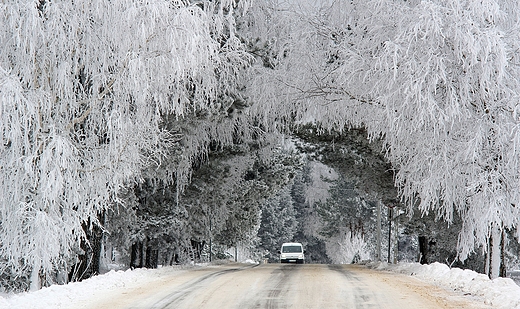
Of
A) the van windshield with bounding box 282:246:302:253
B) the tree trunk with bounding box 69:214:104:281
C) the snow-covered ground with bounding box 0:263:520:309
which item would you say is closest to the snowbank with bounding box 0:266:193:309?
the snow-covered ground with bounding box 0:263:520:309

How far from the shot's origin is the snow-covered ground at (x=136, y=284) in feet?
31.0

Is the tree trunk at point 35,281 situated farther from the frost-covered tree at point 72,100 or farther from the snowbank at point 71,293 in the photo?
the snowbank at point 71,293

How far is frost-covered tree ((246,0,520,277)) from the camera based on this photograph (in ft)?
41.7

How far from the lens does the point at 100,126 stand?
12.6 metres

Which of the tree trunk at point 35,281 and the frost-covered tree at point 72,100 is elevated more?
the frost-covered tree at point 72,100

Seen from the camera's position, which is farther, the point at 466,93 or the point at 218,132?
the point at 218,132

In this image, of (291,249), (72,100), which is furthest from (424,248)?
(291,249)

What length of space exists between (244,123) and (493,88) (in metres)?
9.83

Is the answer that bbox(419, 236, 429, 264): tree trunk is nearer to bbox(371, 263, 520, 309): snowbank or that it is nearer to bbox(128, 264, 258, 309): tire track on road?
bbox(371, 263, 520, 309): snowbank

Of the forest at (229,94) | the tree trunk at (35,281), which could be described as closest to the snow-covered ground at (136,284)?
the tree trunk at (35,281)

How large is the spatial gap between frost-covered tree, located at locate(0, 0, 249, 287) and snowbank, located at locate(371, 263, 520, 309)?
693cm

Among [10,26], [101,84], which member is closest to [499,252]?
[101,84]

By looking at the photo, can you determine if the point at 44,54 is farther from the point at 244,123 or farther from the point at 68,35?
the point at 244,123

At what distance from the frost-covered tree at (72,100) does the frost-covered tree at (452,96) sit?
173 inches
